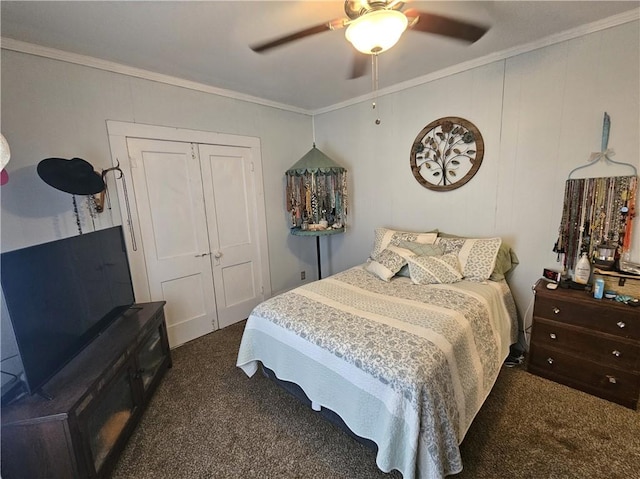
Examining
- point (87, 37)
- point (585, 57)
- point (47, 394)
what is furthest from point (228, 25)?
point (585, 57)

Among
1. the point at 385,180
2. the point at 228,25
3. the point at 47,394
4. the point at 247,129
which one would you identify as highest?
the point at 228,25

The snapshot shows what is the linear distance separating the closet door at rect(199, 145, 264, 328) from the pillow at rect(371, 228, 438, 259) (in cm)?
144

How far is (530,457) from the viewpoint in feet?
5.06

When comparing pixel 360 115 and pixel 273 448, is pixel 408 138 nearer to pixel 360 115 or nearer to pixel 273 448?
pixel 360 115

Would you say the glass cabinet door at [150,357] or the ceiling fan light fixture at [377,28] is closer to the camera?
the ceiling fan light fixture at [377,28]

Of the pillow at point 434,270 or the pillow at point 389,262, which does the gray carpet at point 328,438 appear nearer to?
the pillow at point 434,270

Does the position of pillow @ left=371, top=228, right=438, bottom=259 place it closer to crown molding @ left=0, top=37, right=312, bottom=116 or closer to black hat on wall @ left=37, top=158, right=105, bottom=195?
crown molding @ left=0, top=37, right=312, bottom=116

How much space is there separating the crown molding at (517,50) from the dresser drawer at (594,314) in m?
1.85

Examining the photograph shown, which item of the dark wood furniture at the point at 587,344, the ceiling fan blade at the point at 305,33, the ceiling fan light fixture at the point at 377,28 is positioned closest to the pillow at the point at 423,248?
the dark wood furniture at the point at 587,344

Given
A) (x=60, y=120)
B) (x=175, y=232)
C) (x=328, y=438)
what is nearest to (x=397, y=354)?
(x=328, y=438)

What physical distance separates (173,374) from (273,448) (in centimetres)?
120

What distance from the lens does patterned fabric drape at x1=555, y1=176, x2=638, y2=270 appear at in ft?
6.36

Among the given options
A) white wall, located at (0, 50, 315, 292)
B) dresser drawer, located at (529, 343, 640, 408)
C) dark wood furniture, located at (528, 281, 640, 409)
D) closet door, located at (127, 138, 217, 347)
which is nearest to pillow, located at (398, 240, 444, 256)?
dark wood furniture, located at (528, 281, 640, 409)

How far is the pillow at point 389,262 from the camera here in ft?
8.11
